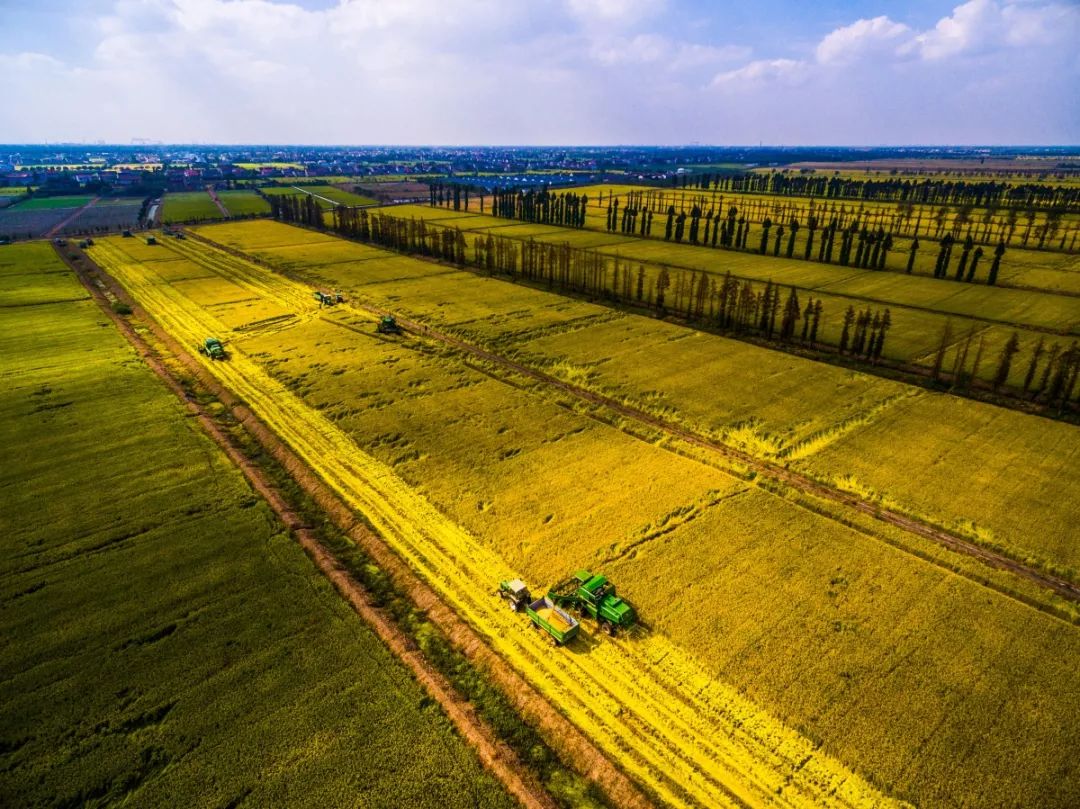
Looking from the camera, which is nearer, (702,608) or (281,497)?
(702,608)

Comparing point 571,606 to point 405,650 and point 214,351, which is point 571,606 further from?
point 214,351

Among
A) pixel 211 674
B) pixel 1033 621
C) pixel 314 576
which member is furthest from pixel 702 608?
pixel 211 674

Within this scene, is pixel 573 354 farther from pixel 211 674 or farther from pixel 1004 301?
pixel 1004 301

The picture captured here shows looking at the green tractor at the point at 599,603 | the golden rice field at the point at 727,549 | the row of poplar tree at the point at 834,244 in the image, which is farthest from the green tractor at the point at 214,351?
the row of poplar tree at the point at 834,244

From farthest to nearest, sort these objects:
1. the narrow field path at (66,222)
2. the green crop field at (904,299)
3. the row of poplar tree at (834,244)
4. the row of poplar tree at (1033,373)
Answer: the narrow field path at (66,222) → the row of poplar tree at (834,244) → the green crop field at (904,299) → the row of poplar tree at (1033,373)

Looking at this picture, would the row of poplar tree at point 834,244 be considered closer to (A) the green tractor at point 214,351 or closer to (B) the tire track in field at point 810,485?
(B) the tire track in field at point 810,485

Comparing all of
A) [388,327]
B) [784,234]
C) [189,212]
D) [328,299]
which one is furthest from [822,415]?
[189,212]

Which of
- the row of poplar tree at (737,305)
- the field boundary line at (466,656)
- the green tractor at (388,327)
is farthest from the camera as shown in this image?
the green tractor at (388,327)
